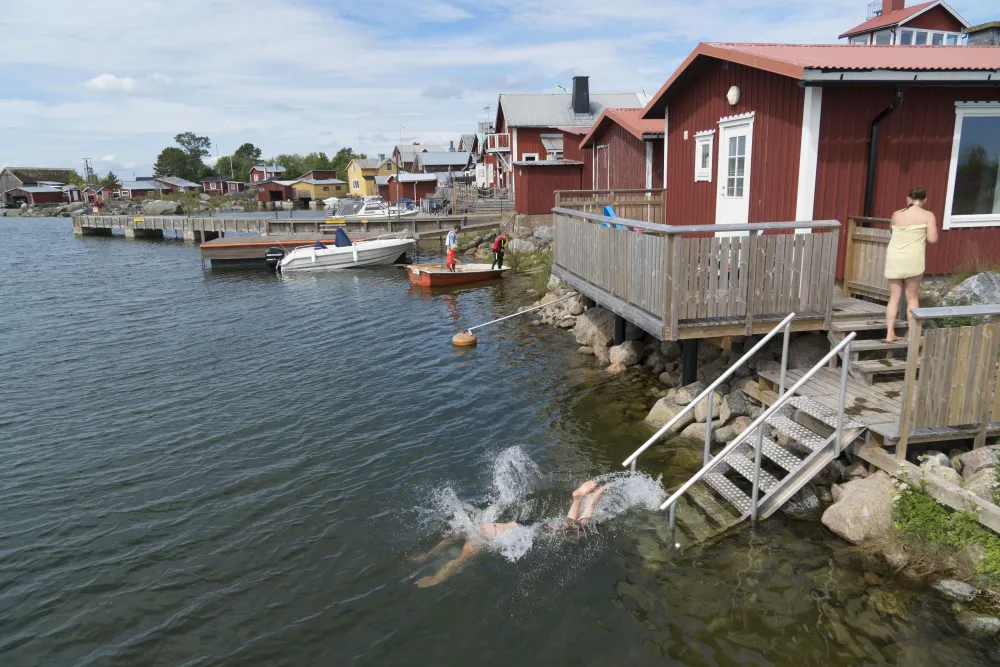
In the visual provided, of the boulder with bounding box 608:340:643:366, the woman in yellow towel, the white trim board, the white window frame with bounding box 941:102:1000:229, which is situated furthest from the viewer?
the boulder with bounding box 608:340:643:366

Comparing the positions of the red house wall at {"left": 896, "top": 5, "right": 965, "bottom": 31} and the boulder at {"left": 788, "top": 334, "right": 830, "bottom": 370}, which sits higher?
the red house wall at {"left": 896, "top": 5, "right": 965, "bottom": 31}

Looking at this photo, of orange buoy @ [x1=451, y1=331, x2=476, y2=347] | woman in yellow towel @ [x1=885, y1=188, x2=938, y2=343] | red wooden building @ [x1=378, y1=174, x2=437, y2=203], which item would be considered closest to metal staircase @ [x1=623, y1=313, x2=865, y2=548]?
woman in yellow towel @ [x1=885, y1=188, x2=938, y2=343]

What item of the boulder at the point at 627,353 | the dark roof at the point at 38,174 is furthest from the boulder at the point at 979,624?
→ the dark roof at the point at 38,174

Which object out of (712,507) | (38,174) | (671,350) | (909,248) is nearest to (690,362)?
(671,350)

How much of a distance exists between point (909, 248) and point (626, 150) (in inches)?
617

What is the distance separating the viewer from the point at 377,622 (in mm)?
6668

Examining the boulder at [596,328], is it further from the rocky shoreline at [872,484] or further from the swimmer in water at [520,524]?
the swimmer in water at [520,524]

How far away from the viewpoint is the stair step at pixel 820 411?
7.44 metres

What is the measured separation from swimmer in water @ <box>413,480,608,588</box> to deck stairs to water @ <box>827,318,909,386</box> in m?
3.74

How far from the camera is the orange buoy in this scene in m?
16.8

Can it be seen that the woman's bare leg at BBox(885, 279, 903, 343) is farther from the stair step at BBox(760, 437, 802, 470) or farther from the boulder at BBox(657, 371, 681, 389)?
the boulder at BBox(657, 371, 681, 389)

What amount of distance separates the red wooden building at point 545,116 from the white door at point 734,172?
3370 cm

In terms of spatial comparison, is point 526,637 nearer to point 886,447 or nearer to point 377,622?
point 377,622

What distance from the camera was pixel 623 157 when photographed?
76.4ft
